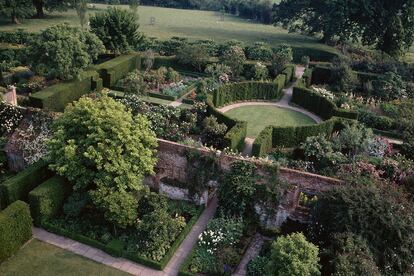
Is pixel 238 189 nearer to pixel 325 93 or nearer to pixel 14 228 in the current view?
pixel 14 228

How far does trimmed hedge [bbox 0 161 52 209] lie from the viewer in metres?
21.2

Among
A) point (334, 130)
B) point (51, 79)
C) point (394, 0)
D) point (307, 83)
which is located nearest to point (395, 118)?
point (334, 130)

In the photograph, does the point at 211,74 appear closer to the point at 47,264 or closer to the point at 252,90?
the point at 252,90

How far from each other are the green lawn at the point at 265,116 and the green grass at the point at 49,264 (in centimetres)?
1752

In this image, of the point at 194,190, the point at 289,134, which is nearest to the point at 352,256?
the point at 194,190

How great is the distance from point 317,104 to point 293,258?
22.4 meters

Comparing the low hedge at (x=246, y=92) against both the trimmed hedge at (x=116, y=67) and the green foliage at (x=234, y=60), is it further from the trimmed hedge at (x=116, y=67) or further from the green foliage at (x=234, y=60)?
the trimmed hedge at (x=116, y=67)

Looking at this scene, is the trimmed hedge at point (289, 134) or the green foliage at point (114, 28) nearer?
the trimmed hedge at point (289, 134)

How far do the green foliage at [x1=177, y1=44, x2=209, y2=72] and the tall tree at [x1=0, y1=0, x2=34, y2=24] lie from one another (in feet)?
94.0

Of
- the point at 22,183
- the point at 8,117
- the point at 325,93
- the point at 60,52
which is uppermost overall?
the point at 60,52

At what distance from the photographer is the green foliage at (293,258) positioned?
54.6 ft

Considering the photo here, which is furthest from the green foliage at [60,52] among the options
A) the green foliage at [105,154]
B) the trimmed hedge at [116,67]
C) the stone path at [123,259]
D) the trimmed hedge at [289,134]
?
the trimmed hedge at [289,134]

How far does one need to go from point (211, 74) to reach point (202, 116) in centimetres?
1077

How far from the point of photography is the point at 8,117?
2797cm
